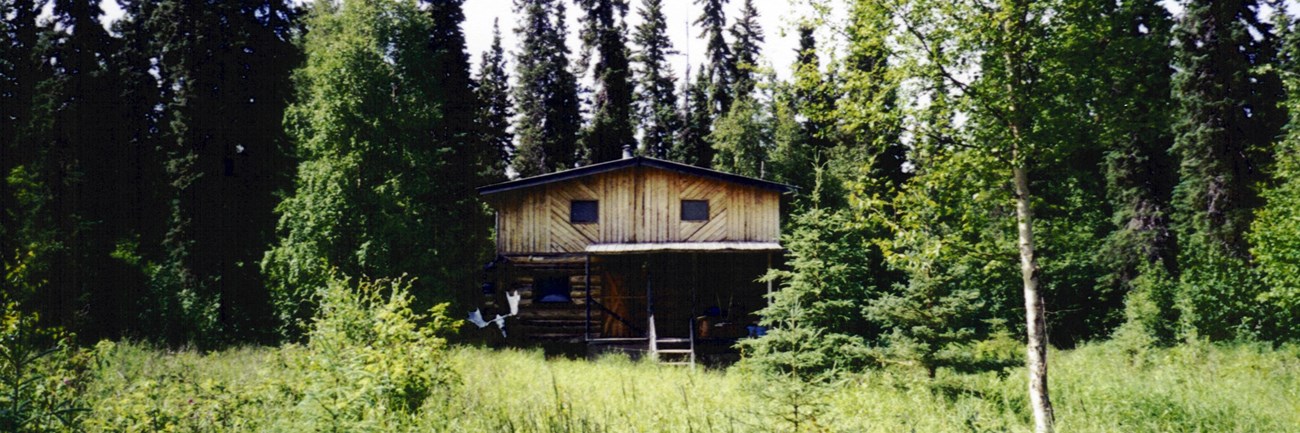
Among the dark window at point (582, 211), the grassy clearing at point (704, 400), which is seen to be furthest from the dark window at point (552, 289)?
the grassy clearing at point (704, 400)

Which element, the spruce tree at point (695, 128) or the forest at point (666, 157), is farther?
the spruce tree at point (695, 128)

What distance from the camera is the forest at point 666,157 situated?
9.20m

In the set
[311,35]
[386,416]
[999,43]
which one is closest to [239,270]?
[311,35]

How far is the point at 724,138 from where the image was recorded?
35906 millimetres

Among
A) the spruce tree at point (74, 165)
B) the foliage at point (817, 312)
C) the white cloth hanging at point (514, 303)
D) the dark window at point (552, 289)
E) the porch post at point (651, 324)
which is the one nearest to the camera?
the foliage at point (817, 312)

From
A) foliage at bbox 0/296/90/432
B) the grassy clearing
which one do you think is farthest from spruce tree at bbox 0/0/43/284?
foliage at bbox 0/296/90/432

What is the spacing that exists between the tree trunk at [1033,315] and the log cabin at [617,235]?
13962 millimetres

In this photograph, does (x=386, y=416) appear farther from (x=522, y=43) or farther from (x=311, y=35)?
(x=522, y=43)

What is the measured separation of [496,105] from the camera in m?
41.1

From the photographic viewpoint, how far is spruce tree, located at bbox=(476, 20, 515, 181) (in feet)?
126

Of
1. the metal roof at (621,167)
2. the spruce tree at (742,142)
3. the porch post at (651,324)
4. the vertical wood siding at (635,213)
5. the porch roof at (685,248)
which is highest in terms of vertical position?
the spruce tree at (742,142)

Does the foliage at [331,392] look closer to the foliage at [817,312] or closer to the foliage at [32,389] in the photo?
the foliage at [32,389]

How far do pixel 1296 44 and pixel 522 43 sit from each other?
117 ft

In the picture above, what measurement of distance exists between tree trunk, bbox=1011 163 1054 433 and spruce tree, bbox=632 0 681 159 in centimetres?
3314
